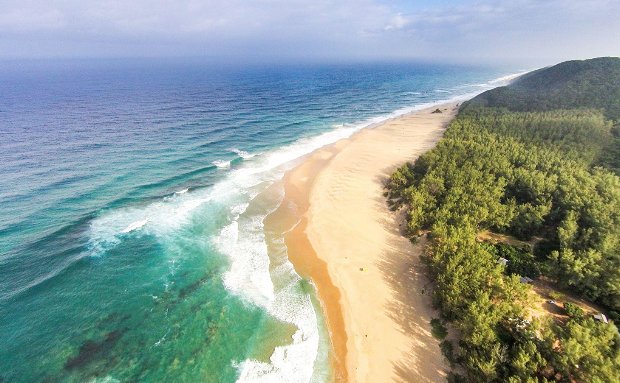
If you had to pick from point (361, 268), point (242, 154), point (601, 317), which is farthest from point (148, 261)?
point (601, 317)

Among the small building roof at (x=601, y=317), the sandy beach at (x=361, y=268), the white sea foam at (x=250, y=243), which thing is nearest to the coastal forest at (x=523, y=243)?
the small building roof at (x=601, y=317)

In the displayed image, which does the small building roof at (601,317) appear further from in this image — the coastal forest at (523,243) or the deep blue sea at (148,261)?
the deep blue sea at (148,261)

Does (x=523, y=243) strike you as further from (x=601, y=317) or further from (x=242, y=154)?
(x=242, y=154)

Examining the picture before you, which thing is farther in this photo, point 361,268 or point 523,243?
point 523,243

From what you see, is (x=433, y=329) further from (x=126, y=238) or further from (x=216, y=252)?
(x=126, y=238)

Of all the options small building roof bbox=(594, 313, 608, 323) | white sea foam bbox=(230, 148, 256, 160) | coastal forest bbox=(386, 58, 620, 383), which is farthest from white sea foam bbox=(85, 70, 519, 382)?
small building roof bbox=(594, 313, 608, 323)

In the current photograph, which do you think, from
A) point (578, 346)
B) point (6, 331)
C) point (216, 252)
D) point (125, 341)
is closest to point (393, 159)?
point (216, 252)

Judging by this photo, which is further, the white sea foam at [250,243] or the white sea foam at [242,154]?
the white sea foam at [242,154]
